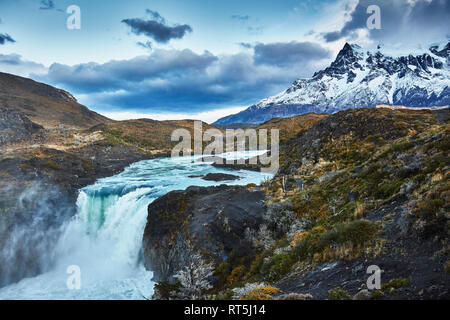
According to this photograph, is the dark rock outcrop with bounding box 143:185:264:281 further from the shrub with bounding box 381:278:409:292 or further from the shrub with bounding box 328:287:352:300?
the shrub with bounding box 381:278:409:292

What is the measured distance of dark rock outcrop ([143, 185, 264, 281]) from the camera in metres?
18.5

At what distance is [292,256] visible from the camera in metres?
12.9

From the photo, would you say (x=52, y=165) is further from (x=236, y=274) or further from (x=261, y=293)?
(x=261, y=293)

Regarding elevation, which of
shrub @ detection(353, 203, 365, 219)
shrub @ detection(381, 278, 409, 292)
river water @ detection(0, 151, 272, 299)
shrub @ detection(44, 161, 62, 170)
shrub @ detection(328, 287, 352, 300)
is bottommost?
river water @ detection(0, 151, 272, 299)

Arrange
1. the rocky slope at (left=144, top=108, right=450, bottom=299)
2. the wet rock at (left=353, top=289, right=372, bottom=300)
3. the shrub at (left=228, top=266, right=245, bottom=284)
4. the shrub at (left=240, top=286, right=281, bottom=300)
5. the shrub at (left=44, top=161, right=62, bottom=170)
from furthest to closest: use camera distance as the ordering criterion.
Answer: the shrub at (left=44, top=161, right=62, bottom=170), the shrub at (left=228, top=266, right=245, bottom=284), the shrub at (left=240, top=286, right=281, bottom=300), the rocky slope at (left=144, top=108, right=450, bottom=299), the wet rock at (left=353, top=289, right=372, bottom=300)

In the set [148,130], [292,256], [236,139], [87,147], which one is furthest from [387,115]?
[148,130]

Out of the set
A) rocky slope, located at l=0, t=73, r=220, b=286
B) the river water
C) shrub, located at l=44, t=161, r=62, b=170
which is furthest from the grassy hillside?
shrub, located at l=44, t=161, r=62, b=170

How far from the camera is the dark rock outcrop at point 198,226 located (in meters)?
18.5

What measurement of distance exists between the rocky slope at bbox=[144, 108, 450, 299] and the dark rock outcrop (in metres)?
0.12

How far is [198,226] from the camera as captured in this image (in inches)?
793

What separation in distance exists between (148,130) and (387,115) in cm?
11630

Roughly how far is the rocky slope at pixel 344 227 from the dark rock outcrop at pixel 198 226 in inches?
4.8
